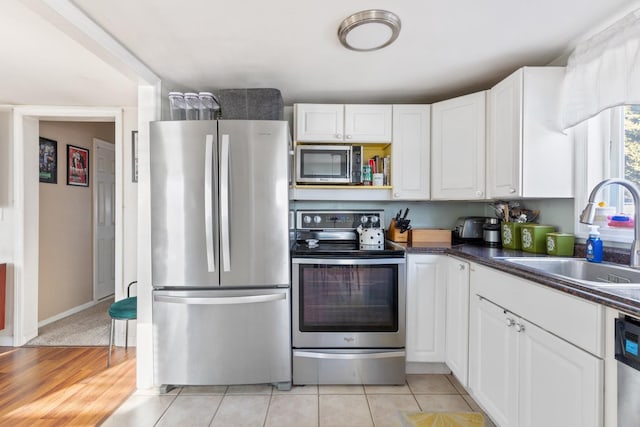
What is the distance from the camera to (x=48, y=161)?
3.36 metres

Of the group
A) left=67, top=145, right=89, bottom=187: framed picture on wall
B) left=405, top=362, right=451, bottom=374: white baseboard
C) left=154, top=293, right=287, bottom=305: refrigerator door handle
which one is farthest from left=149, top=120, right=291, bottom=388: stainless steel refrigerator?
left=67, top=145, right=89, bottom=187: framed picture on wall

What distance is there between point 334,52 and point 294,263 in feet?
4.49

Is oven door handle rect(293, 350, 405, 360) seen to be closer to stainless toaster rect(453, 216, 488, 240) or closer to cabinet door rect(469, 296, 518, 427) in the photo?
cabinet door rect(469, 296, 518, 427)

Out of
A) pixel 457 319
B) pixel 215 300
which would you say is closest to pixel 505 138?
pixel 457 319

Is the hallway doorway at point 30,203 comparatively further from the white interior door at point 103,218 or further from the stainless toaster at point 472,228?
the stainless toaster at point 472,228

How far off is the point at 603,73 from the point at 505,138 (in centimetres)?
56

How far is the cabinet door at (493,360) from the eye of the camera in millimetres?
1500

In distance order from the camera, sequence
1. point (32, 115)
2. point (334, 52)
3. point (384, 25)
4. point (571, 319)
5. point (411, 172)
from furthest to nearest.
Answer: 1. point (32, 115)
2. point (411, 172)
3. point (334, 52)
4. point (384, 25)
5. point (571, 319)

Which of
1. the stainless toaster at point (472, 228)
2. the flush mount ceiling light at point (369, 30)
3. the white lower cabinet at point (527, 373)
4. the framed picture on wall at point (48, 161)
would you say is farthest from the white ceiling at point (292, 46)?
the white lower cabinet at point (527, 373)

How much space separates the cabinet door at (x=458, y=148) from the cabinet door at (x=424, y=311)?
567mm

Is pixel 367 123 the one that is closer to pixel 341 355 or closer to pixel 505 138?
pixel 505 138

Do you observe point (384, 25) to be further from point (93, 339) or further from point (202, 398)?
point (93, 339)

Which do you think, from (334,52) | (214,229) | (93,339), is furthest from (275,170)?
(93,339)

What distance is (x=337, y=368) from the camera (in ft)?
6.98
